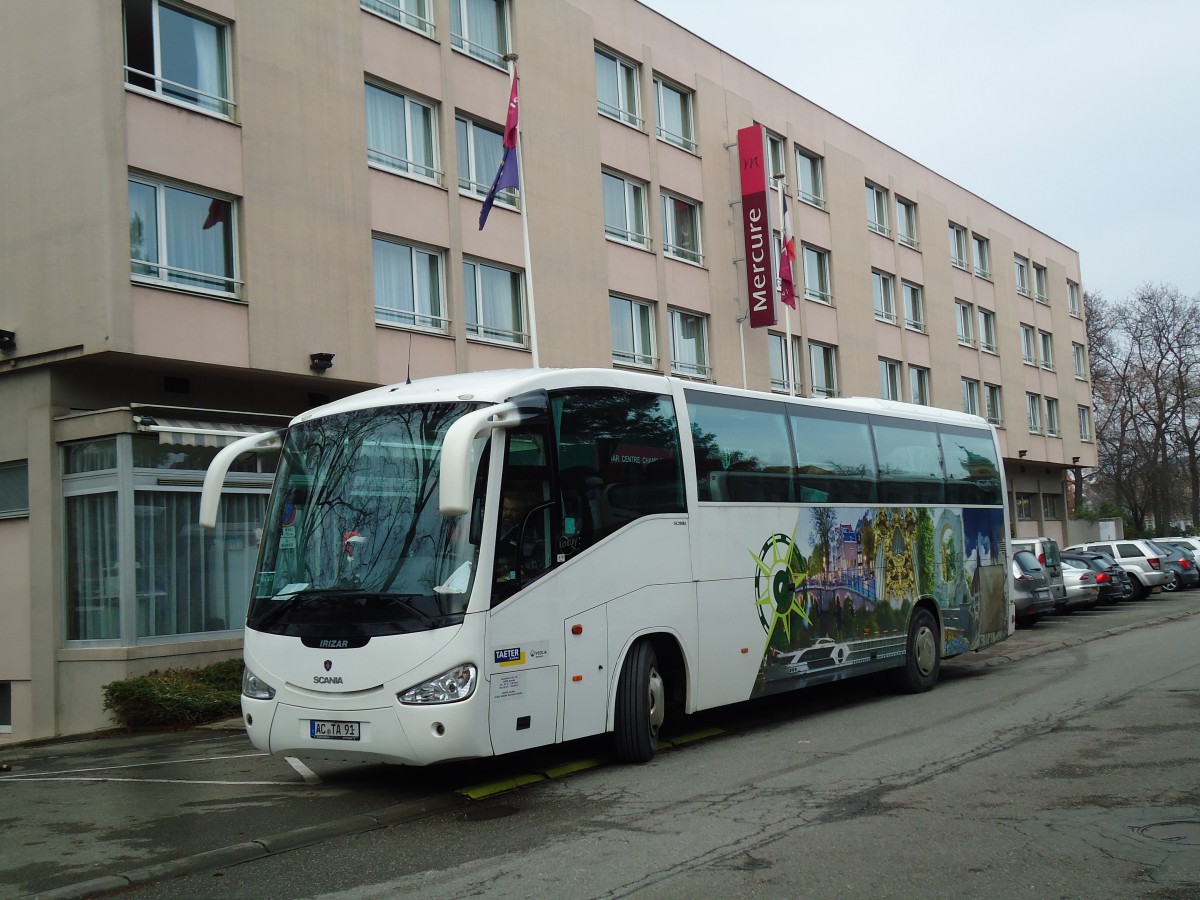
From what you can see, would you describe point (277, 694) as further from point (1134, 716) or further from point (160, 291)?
point (160, 291)

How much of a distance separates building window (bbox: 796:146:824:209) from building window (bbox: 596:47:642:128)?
7.49 m

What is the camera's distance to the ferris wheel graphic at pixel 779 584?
11.7 meters

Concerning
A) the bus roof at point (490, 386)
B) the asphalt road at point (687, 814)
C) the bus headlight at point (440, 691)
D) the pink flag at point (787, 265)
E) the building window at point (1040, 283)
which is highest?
the building window at point (1040, 283)

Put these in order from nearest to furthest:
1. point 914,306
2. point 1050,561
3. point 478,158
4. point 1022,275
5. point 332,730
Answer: point 332,730 → point 478,158 → point 1050,561 → point 914,306 → point 1022,275

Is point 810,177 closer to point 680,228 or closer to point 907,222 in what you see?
point 907,222

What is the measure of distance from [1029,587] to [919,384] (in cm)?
1693

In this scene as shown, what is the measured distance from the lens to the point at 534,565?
8.98 metres

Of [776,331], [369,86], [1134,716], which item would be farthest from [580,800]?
[776,331]

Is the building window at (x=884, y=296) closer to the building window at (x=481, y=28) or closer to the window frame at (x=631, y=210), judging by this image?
the window frame at (x=631, y=210)

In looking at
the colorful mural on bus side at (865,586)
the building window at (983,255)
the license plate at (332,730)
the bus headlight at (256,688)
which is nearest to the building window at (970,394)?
the building window at (983,255)

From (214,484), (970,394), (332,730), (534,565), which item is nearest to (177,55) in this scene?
(214,484)

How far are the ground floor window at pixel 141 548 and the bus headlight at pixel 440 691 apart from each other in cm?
912

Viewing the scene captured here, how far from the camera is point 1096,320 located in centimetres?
6762

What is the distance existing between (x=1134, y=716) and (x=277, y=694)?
767 cm
